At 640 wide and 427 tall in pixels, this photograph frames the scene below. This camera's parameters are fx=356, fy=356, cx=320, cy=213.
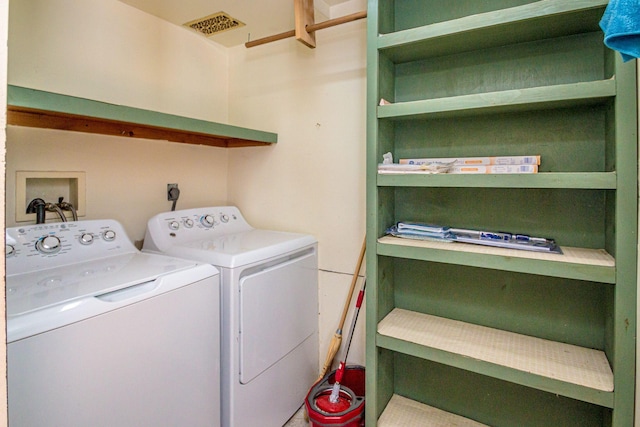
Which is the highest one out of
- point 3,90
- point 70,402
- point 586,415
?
point 3,90

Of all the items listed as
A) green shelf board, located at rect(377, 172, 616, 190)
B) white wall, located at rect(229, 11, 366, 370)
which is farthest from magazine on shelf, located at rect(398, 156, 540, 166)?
white wall, located at rect(229, 11, 366, 370)

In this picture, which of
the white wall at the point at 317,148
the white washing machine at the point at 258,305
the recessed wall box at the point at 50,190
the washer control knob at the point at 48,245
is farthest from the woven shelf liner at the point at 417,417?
the recessed wall box at the point at 50,190

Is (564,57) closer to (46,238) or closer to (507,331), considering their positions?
(507,331)

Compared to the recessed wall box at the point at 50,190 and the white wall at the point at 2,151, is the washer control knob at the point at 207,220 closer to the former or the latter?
the recessed wall box at the point at 50,190

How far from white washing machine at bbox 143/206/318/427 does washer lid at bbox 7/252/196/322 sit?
0.64 feet

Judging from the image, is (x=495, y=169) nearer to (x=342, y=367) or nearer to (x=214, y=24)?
(x=342, y=367)

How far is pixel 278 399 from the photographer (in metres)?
1.74

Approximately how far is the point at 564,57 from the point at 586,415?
53.4 inches

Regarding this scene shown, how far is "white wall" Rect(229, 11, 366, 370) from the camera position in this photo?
1.91 m

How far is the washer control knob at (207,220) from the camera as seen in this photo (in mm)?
2002

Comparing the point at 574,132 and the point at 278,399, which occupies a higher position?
the point at 574,132

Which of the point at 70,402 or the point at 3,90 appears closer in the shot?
the point at 3,90

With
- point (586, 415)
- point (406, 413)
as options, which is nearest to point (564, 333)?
point (586, 415)

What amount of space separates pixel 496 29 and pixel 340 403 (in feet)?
5.47
